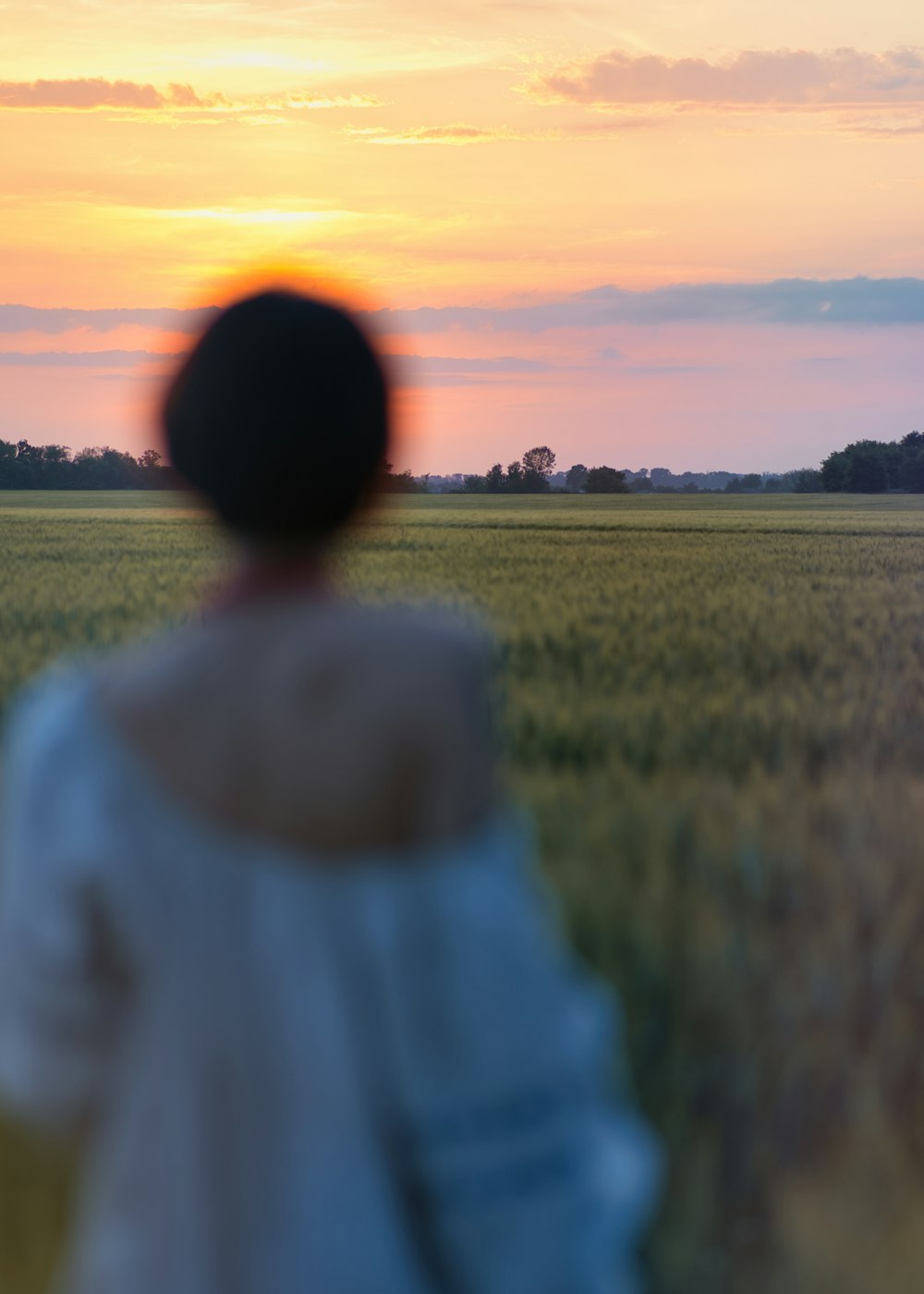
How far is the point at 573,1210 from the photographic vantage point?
4.96ft

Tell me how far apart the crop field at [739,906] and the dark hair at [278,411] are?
0.40ft

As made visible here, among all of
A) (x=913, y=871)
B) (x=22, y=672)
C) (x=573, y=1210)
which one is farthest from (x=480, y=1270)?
(x=22, y=672)

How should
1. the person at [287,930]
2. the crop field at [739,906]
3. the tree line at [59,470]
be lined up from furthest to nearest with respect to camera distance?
1. the tree line at [59,470]
2. the crop field at [739,906]
3. the person at [287,930]

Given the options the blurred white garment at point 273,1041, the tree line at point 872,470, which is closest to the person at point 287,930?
the blurred white garment at point 273,1041

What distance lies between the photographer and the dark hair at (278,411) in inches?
58.0

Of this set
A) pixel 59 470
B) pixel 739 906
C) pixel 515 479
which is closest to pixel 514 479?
pixel 515 479

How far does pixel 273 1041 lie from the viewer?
144cm

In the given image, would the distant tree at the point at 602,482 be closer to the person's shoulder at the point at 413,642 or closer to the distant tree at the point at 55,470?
the distant tree at the point at 55,470

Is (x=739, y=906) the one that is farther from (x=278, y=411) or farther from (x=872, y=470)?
(x=872, y=470)

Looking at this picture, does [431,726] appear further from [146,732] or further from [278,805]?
[146,732]

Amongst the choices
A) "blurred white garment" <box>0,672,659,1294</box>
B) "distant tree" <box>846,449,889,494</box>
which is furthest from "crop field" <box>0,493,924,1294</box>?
"distant tree" <box>846,449,889,494</box>

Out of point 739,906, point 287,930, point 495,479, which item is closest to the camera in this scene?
point 287,930

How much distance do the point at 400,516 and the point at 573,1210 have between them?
3611cm

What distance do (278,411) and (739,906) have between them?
2160 mm
